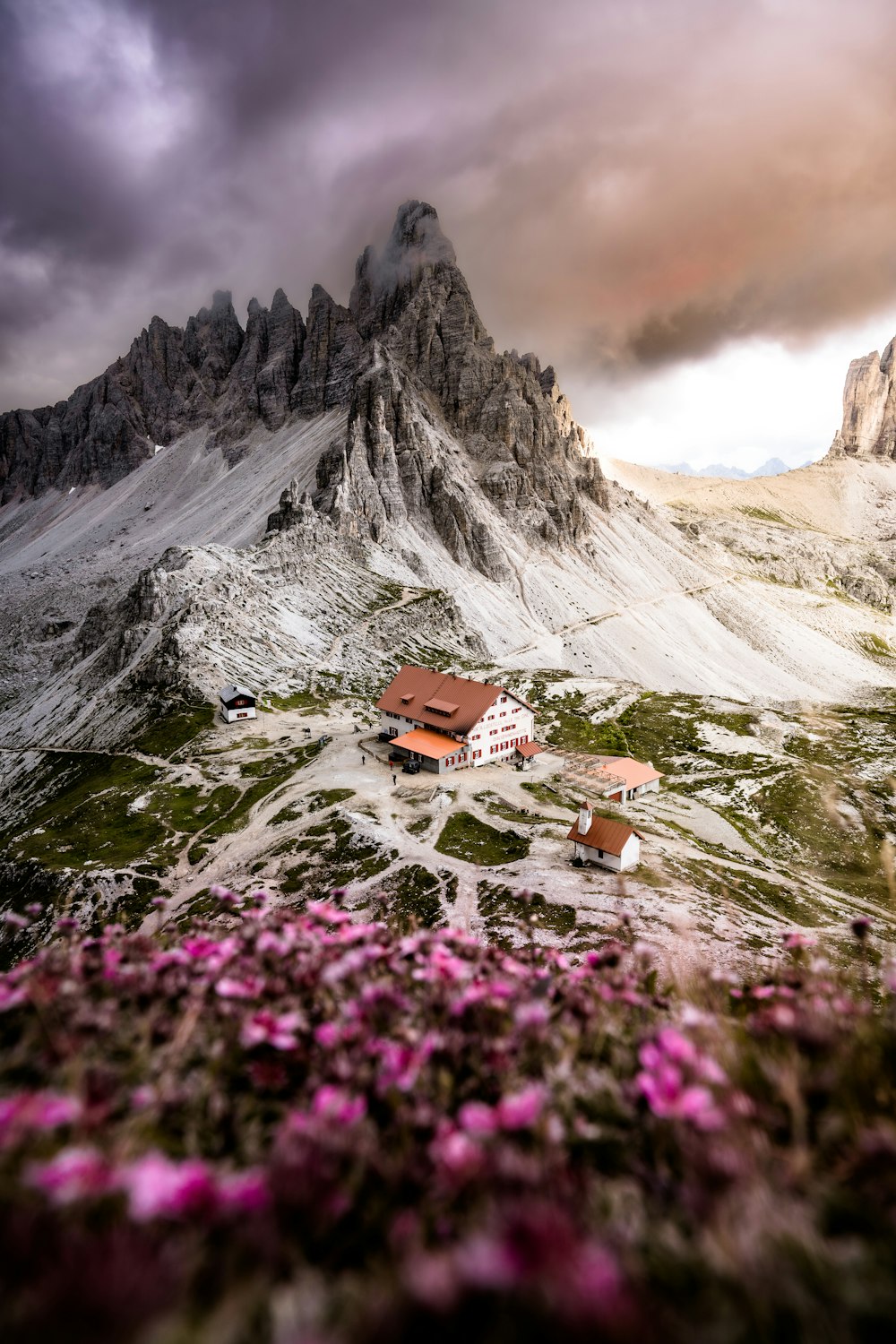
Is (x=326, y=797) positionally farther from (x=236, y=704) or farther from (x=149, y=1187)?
(x=149, y=1187)

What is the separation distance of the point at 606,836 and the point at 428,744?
26827 mm

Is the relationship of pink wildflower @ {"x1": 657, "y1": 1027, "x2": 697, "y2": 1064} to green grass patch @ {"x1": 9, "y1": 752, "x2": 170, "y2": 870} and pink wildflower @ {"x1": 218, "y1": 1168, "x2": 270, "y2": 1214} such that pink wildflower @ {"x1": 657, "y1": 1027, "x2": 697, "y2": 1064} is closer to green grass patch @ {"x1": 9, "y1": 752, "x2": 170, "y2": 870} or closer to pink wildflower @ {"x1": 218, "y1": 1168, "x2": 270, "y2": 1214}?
pink wildflower @ {"x1": 218, "y1": 1168, "x2": 270, "y2": 1214}

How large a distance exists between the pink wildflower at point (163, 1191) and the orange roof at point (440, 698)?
6304 cm

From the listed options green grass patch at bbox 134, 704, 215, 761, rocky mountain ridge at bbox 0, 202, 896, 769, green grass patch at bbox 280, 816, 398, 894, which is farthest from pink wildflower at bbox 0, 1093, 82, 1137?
rocky mountain ridge at bbox 0, 202, 896, 769

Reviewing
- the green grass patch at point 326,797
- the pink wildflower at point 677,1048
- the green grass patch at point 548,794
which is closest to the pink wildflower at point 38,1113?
the pink wildflower at point 677,1048

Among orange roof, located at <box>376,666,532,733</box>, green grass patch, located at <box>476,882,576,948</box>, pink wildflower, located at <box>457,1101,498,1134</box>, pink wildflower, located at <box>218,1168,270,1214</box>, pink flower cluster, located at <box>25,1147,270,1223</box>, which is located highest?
pink flower cluster, located at <box>25,1147,270,1223</box>

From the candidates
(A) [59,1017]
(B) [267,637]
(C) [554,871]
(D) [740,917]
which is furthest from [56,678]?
(A) [59,1017]

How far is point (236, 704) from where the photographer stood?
8019cm

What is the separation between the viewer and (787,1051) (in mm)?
5125

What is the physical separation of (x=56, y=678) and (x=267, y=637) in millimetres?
45893

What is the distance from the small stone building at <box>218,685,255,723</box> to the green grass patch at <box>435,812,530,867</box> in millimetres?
39526

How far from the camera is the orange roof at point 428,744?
2554 inches

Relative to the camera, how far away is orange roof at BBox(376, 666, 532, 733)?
6744 cm

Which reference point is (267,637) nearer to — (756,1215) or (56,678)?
(56,678)
